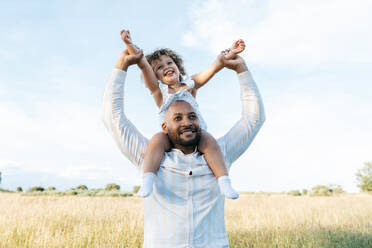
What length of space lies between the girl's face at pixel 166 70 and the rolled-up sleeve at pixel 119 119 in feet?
5.27

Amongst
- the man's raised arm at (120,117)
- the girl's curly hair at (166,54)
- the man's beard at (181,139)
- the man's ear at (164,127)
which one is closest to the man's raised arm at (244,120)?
the man's beard at (181,139)

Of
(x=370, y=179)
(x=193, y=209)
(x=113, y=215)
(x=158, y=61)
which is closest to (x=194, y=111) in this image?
(x=193, y=209)

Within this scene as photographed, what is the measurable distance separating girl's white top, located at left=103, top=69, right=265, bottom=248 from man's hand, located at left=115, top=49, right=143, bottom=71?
0.05 meters

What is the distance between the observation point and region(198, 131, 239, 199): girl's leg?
7.94 ft

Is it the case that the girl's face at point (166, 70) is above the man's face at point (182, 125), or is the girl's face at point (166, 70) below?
above

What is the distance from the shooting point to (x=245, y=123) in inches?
111

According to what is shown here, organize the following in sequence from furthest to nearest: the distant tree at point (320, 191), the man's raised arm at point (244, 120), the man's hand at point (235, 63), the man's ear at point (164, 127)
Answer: the distant tree at point (320, 191) < the man's hand at point (235, 63) < the man's raised arm at point (244, 120) < the man's ear at point (164, 127)

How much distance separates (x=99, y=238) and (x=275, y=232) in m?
3.39

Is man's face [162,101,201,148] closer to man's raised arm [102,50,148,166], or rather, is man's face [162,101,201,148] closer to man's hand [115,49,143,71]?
man's raised arm [102,50,148,166]

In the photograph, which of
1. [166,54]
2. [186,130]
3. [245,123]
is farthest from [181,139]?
[166,54]

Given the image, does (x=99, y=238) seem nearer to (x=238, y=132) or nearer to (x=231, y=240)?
(x=231, y=240)

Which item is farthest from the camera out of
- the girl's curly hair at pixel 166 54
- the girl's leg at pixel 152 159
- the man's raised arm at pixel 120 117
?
the girl's curly hair at pixel 166 54

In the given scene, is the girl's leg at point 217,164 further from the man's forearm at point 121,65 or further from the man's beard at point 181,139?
the man's forearm at point 121,65

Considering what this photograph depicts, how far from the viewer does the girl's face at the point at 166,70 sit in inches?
162
